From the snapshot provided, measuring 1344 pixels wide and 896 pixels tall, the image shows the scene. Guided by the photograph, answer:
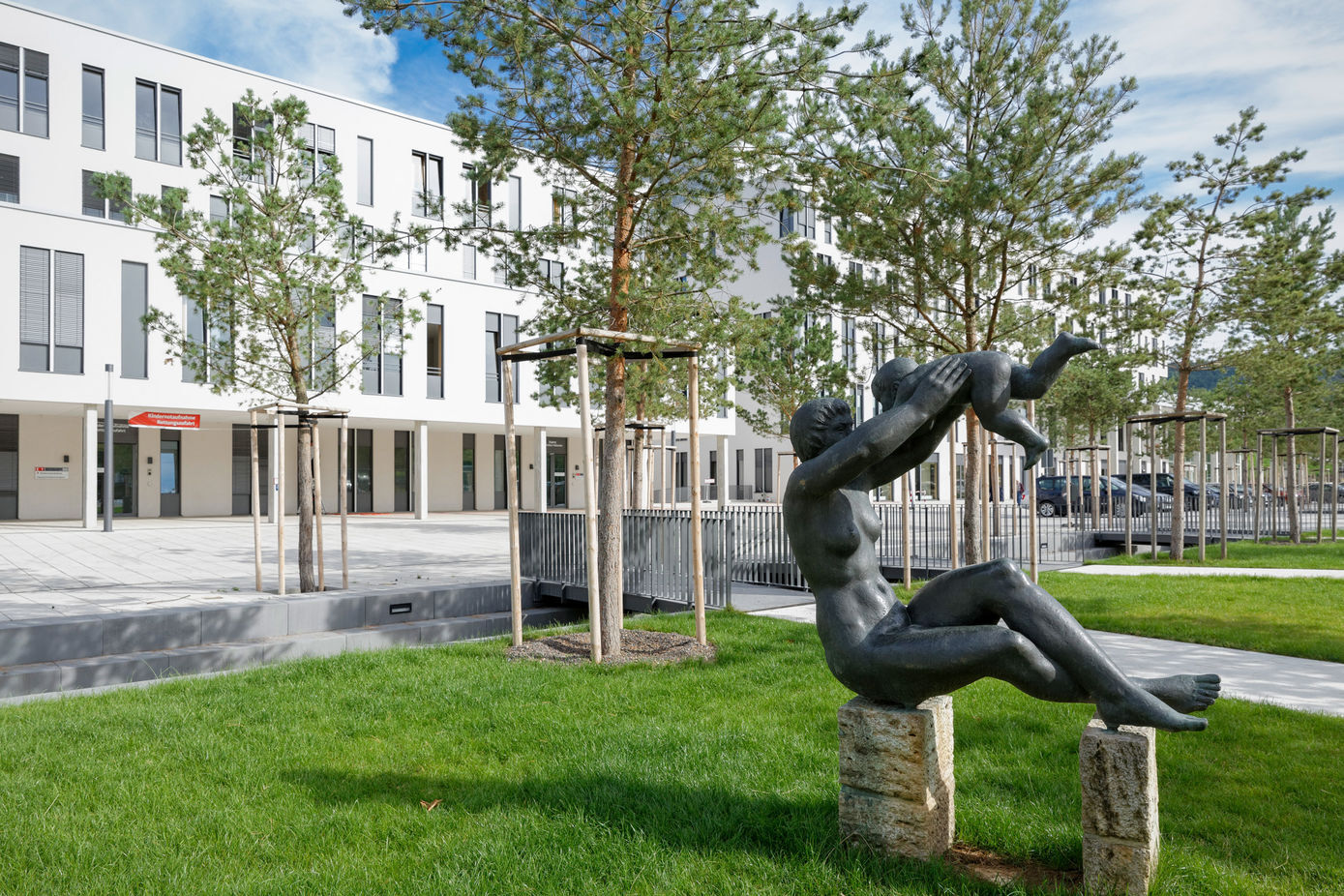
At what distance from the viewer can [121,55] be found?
985 inches

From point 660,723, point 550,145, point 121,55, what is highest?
point 121,55

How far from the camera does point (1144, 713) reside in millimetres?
2805

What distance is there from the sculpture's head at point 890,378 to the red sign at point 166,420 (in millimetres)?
26022

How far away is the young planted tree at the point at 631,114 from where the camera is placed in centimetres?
696

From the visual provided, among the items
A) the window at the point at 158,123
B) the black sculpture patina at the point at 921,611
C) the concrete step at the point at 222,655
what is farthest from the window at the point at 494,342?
the black sculpture patina at the point at 921,611

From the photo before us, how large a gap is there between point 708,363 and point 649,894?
13206 millimetres

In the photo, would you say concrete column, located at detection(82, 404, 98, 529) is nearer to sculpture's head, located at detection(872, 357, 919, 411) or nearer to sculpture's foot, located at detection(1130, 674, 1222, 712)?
sculpture's head, located at detection(872, 357, 919, 411)

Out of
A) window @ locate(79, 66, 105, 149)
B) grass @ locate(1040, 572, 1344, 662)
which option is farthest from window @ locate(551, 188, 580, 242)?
window @ locate(79, 66, 105, 149)

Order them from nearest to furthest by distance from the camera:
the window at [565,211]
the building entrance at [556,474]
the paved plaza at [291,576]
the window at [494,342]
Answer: the paved plaza at [291,576], the window at [565,211], the window at [494,342], the building entrance at [556,474]

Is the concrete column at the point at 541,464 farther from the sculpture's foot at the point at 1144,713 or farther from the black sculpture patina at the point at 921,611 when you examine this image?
the sculpture's foot at the point at 1144,713

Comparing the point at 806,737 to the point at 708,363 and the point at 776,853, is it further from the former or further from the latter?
the point at 708,363

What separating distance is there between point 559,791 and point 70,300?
2607cm

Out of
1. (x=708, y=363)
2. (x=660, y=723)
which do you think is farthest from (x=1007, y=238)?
(x=660, y=723)

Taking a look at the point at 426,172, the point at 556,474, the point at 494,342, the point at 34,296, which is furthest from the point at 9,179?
the point at 556,474
